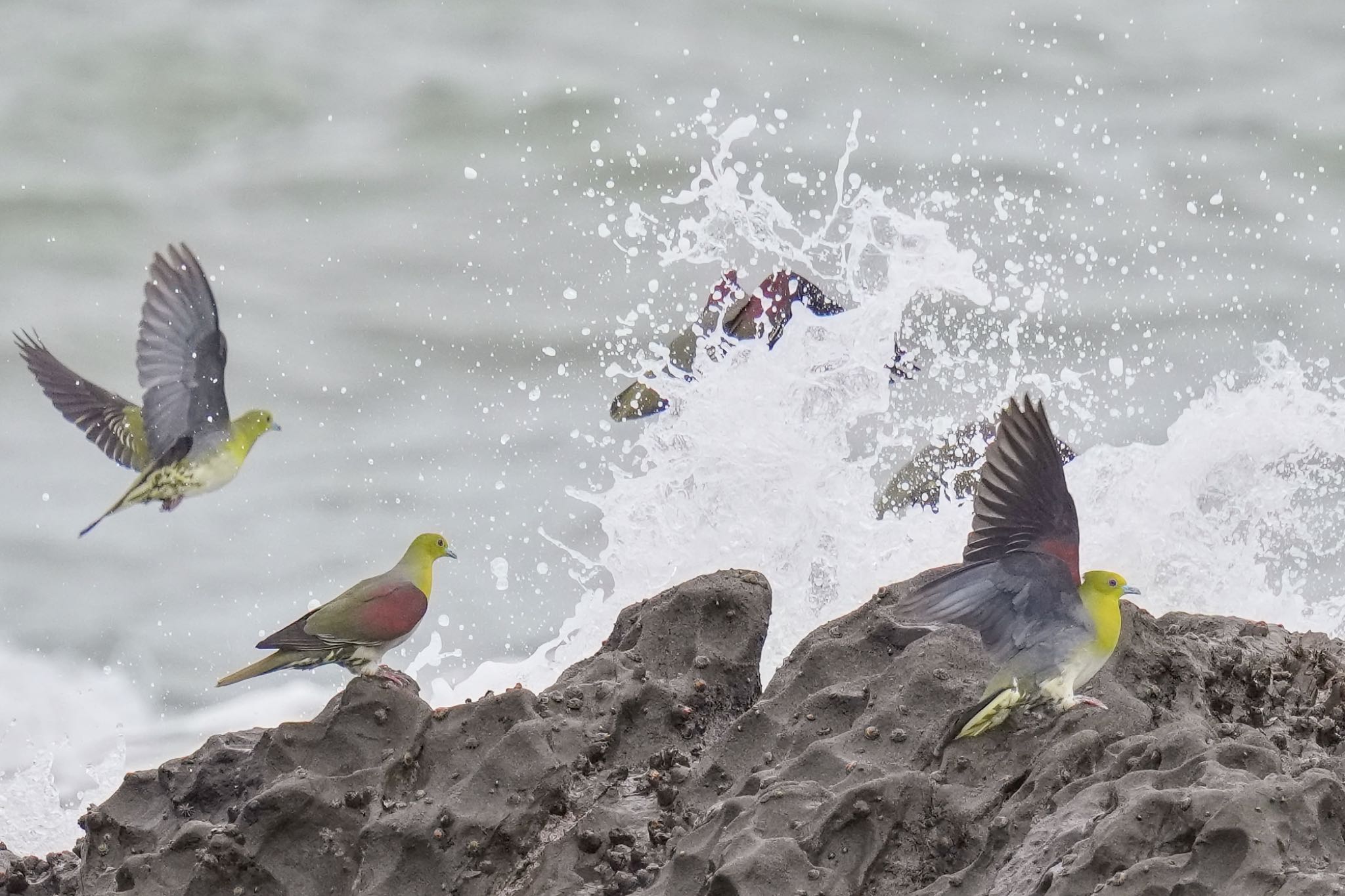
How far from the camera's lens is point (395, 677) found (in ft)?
15.0

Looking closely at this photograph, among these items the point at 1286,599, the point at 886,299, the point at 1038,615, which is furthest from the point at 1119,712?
the point at 886,299

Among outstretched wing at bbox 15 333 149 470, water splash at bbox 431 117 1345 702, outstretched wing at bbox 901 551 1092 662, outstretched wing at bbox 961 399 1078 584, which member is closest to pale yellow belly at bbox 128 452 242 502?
outstretched wing at bbox 15 333 149 470

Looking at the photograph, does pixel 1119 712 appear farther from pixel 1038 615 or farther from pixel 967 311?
pixel 967 311

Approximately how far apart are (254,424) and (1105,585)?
3.01m

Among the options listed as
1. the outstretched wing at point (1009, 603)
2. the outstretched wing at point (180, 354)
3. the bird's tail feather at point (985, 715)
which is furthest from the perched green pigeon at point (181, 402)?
the bird's tail feather at point (985, 715)

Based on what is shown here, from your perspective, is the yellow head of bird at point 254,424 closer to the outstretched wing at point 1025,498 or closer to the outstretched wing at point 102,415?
the outstretched wing at point 102,415

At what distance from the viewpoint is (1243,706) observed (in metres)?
4.27

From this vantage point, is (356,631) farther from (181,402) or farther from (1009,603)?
(1009,603)

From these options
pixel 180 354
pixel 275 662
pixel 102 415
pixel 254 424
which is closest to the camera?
pixel 275 662

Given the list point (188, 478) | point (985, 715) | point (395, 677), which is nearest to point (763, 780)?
point (985, 715)

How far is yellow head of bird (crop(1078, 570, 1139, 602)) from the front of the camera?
3848mm

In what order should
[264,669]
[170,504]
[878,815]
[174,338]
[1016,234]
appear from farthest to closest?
[1016,234] → [170,504] → [174,338] → [264,669] → [878,815]

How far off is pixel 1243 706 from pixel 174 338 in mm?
3425

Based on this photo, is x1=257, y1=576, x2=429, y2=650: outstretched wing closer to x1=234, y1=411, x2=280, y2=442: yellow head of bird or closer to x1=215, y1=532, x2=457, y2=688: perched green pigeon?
x1=215, y1=532, x2=457, y2=688: perched green pigeon
